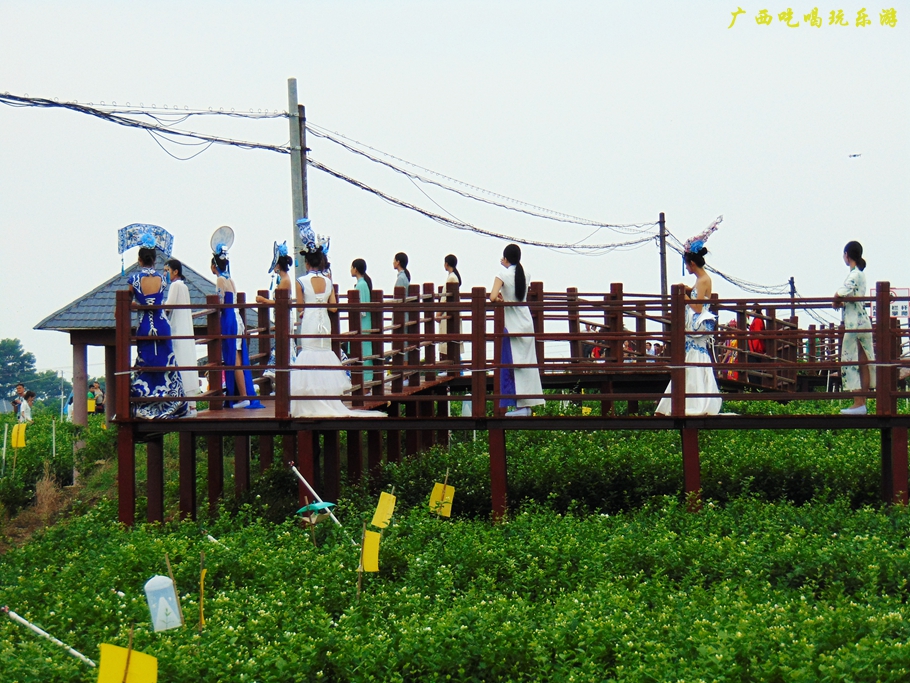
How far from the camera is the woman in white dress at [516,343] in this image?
1118 centimetres

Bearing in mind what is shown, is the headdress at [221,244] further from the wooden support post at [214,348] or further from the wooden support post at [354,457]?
the wooden support post at [354,457]

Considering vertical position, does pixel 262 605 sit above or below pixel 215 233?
below

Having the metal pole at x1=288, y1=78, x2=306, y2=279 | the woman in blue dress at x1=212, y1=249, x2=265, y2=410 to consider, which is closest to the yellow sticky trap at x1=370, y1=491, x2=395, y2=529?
the woman in blue dress at x1=212, y1=249, x2=265, y2=410

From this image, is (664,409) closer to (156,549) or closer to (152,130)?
(156,549)

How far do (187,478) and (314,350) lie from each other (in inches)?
95.0

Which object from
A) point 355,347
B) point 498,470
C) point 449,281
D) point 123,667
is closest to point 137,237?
point 355,347

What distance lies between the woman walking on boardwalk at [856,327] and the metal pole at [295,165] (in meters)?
9.68

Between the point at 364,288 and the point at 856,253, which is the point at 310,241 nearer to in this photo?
the point at 364,288

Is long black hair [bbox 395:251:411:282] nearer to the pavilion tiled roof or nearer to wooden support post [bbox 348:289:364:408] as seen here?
wooden support post [bbox 348:289:364:408]

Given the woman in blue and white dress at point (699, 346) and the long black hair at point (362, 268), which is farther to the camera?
the long black hair at point (362, 268)

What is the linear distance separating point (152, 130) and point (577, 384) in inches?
306

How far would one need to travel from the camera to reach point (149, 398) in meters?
11.1

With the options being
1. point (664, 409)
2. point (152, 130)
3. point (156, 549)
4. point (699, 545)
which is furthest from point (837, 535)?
point (152, 130)

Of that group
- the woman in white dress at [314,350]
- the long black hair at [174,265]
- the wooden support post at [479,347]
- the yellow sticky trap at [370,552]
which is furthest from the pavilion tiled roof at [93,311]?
the yellow sticky trap at [370,552]
